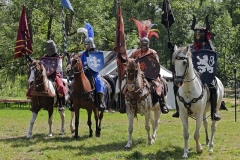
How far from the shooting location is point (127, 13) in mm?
44719

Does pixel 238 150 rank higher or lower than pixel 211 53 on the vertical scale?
lower

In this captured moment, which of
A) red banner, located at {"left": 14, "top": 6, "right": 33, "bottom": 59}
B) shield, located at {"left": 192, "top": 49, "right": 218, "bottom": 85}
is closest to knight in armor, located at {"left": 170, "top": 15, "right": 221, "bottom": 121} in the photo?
shield, located at {"left": 192, "top": 49, "right": 218, "bottom": 85}

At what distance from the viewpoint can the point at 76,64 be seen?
10.7 meters

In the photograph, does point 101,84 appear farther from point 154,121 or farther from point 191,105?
point 191,105

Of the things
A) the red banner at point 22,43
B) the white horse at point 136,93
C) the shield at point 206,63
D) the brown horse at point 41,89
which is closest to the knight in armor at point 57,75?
the brown horse at point 41,89

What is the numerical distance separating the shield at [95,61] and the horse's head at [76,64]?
2.27 ft

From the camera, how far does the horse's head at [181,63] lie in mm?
7938

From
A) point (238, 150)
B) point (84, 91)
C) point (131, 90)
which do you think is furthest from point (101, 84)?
point (238, 150)

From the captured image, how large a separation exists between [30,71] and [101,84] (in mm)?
2216

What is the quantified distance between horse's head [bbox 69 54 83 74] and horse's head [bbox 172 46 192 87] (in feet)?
11.3

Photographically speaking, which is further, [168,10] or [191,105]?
[168,10]

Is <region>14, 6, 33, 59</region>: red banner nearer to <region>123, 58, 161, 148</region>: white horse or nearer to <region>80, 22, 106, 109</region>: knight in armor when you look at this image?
<region>80, 22, 106, 109</region>: knight in armor

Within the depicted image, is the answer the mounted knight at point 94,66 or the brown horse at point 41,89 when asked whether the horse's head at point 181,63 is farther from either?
the brown horse at point 41,89

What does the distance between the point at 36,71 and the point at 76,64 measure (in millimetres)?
1273
